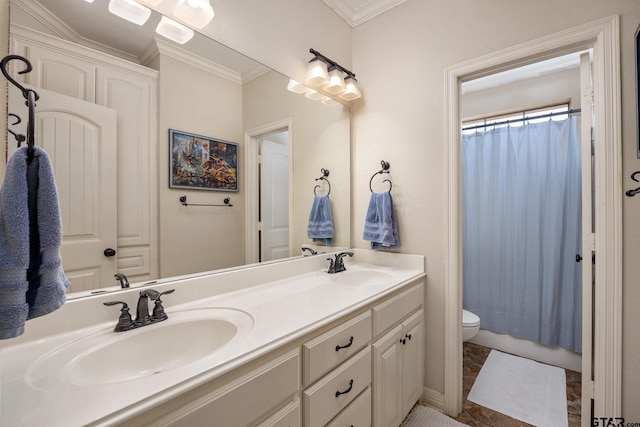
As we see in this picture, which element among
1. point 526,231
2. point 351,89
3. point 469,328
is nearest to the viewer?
point 351,89

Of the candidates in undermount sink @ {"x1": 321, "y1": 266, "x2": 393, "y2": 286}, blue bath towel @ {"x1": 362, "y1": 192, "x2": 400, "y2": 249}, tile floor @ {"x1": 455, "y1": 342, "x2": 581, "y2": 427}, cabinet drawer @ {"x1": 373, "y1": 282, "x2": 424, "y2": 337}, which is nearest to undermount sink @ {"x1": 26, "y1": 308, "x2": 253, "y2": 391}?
cabinet drawer @ {"x1": 373, "y1": 282, "x2": 424, "y2": 337}

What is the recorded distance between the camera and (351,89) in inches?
76.5

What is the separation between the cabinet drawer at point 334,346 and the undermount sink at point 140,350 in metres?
0.22

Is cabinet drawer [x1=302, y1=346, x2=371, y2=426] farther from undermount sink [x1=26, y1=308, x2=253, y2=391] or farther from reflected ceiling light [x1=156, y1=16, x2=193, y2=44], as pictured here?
reflected ceiling light [x1=156, y1=16, x2=193, y2=44]

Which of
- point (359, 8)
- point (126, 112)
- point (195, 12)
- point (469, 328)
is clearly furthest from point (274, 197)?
point (469, 328)

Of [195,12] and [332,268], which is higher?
[195,12]

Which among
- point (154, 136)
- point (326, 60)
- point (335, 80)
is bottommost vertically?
point (154, 136)

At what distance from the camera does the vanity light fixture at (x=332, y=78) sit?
5.70 feet

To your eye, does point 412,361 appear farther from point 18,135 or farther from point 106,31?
point 106,31

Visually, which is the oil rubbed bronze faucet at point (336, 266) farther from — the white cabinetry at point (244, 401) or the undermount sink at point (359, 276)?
the white cabinetry at point (244, 401)

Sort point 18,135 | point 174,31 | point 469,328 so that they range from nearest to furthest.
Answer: point 18,135
point 174,31
point 469,328

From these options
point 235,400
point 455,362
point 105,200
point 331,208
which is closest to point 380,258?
point 331,208

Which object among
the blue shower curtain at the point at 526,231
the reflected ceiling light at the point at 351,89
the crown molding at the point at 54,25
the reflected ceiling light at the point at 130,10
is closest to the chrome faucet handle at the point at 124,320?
the crown molding at the point at 54,25

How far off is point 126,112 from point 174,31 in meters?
0.42
